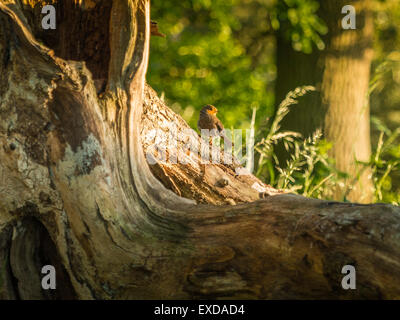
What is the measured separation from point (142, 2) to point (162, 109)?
104 cm

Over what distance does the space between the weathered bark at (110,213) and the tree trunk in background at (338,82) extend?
4.56 meters

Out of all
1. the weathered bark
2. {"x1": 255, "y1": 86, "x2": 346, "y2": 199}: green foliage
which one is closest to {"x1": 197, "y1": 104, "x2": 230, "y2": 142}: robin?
{"x1": 255, "y1": 86, "x2": 346, "y2": 199}: green foliage

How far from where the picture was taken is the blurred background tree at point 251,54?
7.07 m

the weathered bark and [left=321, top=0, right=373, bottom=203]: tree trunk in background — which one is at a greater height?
[left=321, top=0, right=373, bottom=203]: tree trunk in background

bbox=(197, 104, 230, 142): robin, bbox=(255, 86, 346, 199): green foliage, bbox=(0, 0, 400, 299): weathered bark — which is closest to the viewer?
bbox=(0, 0, 400, 299): weathered bark

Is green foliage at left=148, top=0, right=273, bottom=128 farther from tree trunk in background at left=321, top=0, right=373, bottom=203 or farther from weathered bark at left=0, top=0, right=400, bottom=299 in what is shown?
weathered bark at left=0, top=0, right=400, bottom=299

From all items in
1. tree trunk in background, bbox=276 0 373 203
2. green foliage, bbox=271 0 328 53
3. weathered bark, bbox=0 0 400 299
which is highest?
green foliage, bbox=271 0 328 53

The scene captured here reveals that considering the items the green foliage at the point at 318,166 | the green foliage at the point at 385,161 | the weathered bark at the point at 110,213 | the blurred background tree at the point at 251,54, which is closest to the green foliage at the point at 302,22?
the blurred background tree at the point at 251,54

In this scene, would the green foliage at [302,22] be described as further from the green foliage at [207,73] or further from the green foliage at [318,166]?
the green foliage at [207,73]

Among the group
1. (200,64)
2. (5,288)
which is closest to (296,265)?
(5,288)

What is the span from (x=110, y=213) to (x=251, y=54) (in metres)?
11.1

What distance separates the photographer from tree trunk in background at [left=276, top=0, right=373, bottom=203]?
7008 mm

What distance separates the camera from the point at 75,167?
8.66 feet

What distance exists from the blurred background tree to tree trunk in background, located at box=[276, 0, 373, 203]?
0.02 meters
